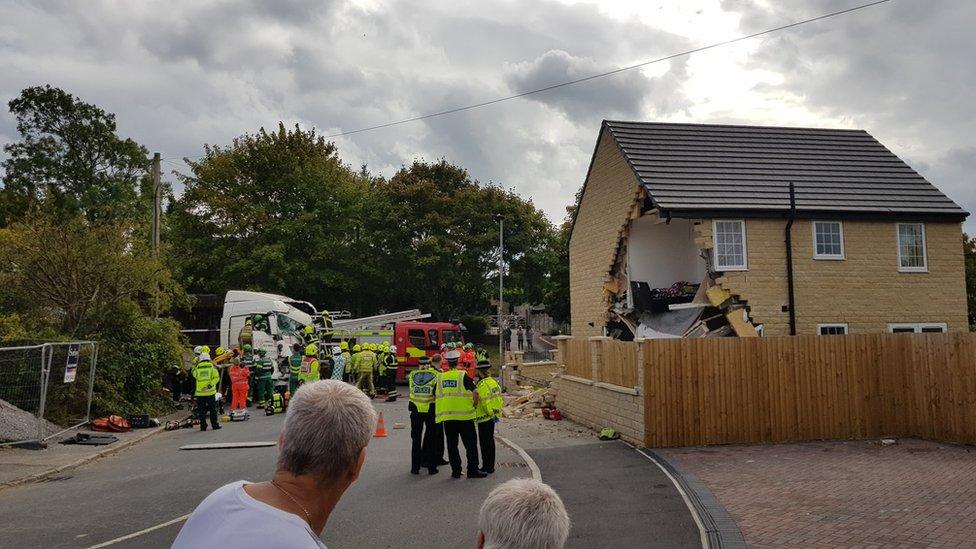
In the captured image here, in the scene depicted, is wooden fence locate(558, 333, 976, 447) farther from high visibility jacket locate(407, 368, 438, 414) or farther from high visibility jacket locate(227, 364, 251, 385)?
high visibility jacket locate(227, 364, 251, 385)

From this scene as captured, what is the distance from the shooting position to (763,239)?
1903cm

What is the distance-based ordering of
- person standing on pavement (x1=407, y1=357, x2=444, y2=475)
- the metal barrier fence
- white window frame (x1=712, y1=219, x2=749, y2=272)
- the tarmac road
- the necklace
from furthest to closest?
white window frame (x1=712, y1=219, x2=749, y2=272) → the metal barrier fence → person standing on pavement (x1=407, y1=357, x2=444, y2=475) → the tarmac road → the necklace

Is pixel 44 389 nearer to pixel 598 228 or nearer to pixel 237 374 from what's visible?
pixel 237 374

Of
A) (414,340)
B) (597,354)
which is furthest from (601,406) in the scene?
(414,340)

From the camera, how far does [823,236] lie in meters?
19.6

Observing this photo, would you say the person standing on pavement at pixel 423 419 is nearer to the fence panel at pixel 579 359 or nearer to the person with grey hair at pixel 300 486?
the fence panel at pixel 579 359

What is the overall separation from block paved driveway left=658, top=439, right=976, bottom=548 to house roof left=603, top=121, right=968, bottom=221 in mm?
8256

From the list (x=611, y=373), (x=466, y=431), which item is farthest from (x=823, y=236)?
(x=466, y=431)

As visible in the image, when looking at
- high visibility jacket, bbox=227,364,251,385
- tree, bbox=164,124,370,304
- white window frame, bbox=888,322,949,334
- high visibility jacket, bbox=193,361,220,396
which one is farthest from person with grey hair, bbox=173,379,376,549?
tree, bbox=164,124,370,304

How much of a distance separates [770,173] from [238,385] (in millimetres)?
16387

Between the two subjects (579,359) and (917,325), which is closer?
(579,359)

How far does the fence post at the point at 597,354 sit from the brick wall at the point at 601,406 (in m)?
0.23

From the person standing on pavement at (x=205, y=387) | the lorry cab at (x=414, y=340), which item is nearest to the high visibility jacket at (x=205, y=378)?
the person standing on pavement at (x=205, y=387)

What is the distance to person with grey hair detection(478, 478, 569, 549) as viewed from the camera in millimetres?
2434
